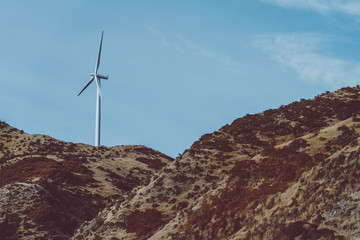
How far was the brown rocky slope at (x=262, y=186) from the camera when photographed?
98.0ft

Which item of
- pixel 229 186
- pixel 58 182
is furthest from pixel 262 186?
pixel 58 182

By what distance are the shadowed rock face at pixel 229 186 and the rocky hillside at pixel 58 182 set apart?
11.1 inches

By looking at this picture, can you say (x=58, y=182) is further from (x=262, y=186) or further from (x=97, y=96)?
(x=262, y=186)

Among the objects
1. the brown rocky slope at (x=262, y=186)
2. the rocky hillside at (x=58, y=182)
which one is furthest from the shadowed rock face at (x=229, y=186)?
the rocky hillside at (x=58, y=182)

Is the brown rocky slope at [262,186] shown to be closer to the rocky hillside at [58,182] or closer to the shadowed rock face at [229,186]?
the shadowed rock face at [229,186]

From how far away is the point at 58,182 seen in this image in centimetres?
9031

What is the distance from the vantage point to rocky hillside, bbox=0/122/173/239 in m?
70.8

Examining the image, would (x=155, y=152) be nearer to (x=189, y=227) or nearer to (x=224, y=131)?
(x=224, y=131)

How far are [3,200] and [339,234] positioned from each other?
210ft

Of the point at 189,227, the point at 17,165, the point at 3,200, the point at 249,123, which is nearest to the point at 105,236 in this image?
the point at 189,227

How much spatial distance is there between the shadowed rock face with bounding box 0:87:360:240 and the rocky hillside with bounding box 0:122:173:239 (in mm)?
282

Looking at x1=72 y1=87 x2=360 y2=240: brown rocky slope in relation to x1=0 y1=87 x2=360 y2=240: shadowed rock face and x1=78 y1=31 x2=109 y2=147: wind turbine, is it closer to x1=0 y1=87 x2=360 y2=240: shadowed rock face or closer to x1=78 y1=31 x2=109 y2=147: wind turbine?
x1=0 y1=87 x2=360 y2=240: shadowed rock face

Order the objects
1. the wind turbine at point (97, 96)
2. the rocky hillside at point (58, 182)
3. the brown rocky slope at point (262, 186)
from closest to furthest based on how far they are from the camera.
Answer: the brown rocky slope at point (262, 186) < the rocky hillside at point (58, 182) < the wind turbine at point (97, 96)

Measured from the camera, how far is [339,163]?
3350cm
